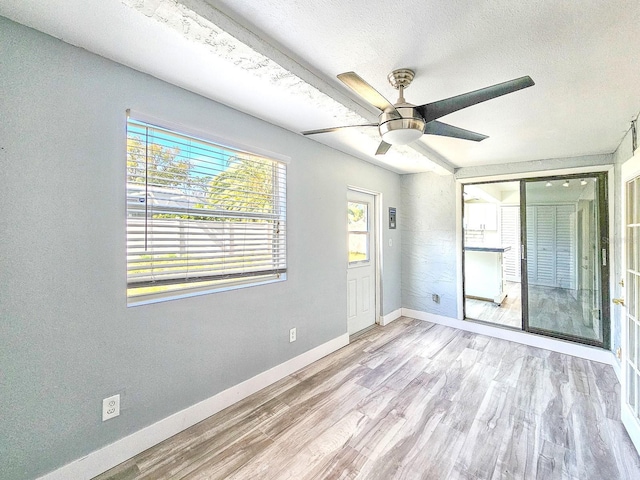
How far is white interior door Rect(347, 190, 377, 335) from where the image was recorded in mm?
3742

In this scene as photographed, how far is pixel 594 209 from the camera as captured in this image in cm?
328

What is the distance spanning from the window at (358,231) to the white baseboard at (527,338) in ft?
4.76

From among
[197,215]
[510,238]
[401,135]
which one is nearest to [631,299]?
[401,135]

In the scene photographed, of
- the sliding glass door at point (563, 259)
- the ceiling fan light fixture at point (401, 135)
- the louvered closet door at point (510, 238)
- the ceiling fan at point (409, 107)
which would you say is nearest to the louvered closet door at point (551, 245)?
the sliding glass door at point (563, 259)

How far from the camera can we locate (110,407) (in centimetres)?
162

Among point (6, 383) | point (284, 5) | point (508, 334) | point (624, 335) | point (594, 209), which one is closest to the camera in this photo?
point (284, 5)

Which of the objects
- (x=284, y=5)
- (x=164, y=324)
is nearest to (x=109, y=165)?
(x=164, y=324)

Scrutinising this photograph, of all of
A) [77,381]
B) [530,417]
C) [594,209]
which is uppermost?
[594,209]

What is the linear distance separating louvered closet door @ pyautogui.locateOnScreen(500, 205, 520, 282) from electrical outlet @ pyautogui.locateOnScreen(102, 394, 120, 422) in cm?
615

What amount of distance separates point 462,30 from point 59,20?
1925mm

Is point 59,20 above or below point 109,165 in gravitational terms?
above

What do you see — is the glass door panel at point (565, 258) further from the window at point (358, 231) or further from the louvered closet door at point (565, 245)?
the window at point (358, 231)

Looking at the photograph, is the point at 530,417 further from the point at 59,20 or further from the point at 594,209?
the point at 59,20

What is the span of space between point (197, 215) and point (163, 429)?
1.46 m
